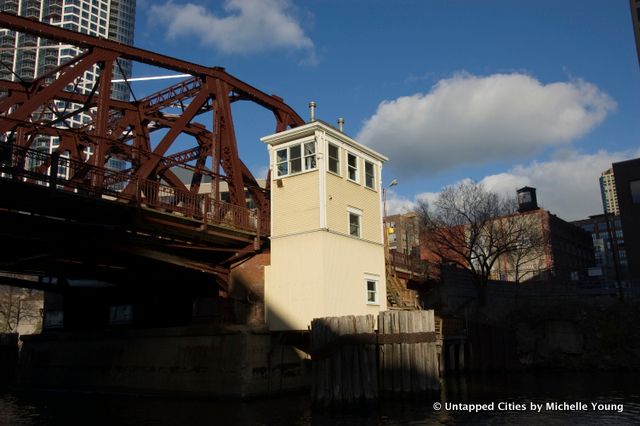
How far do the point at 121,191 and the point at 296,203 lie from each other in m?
8.68

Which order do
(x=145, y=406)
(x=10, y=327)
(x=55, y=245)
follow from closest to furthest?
(x=55, y=245) → (x=145, y=406) → (x=10, y=327)

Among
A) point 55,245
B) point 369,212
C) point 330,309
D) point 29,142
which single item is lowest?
point 330,309

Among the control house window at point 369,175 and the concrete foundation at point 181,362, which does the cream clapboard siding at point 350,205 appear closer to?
the control house window at point 369,175

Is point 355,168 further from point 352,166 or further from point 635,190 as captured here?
point 635,190

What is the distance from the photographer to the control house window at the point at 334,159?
28573mm

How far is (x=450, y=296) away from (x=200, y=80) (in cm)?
3051

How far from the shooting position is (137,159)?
3319cm

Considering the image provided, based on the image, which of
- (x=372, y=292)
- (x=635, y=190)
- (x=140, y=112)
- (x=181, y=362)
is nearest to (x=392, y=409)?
(x=372, y=292)

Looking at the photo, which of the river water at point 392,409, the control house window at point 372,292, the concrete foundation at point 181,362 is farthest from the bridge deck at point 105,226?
the river water at point 392,409

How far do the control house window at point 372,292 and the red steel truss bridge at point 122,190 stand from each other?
6340 mm

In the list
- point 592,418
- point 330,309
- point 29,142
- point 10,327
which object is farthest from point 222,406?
point 10,327

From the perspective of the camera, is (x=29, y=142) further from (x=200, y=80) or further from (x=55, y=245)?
(x=200, y=80)

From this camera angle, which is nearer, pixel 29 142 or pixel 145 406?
pixel 145 406

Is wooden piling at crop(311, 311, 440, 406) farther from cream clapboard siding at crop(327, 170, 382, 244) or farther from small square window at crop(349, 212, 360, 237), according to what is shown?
small square window at crop(349, 212, 360, 237)
